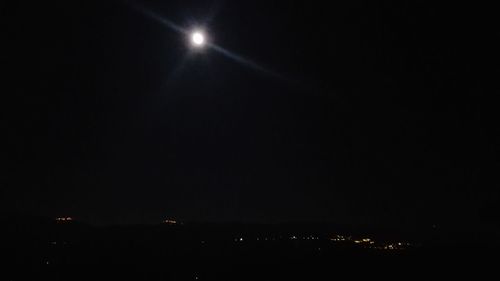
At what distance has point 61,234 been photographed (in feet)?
278

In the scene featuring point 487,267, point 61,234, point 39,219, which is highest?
point 39,219

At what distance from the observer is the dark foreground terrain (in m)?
47.0

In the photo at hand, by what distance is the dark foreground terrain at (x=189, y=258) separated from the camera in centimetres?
4697

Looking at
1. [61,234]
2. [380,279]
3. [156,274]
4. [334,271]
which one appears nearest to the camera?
[380,279]

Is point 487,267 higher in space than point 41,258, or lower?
lower

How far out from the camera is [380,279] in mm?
42656

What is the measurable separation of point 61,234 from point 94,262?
97.9ft

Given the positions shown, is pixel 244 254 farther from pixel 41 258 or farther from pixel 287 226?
pixel 287 226

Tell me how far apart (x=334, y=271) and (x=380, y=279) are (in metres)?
8.62

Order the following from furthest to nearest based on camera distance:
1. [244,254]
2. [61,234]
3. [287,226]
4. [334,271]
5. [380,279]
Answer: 1. [287,226]
2. [61,234]
3. [244,254]
4. [334,271]
5. [380,279]

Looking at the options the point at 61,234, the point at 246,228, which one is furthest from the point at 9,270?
the point at 246,228

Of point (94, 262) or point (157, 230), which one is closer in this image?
point (94, 262)

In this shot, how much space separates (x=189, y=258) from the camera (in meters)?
67.4

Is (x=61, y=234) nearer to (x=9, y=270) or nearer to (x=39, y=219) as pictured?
(x=39, y=219)
